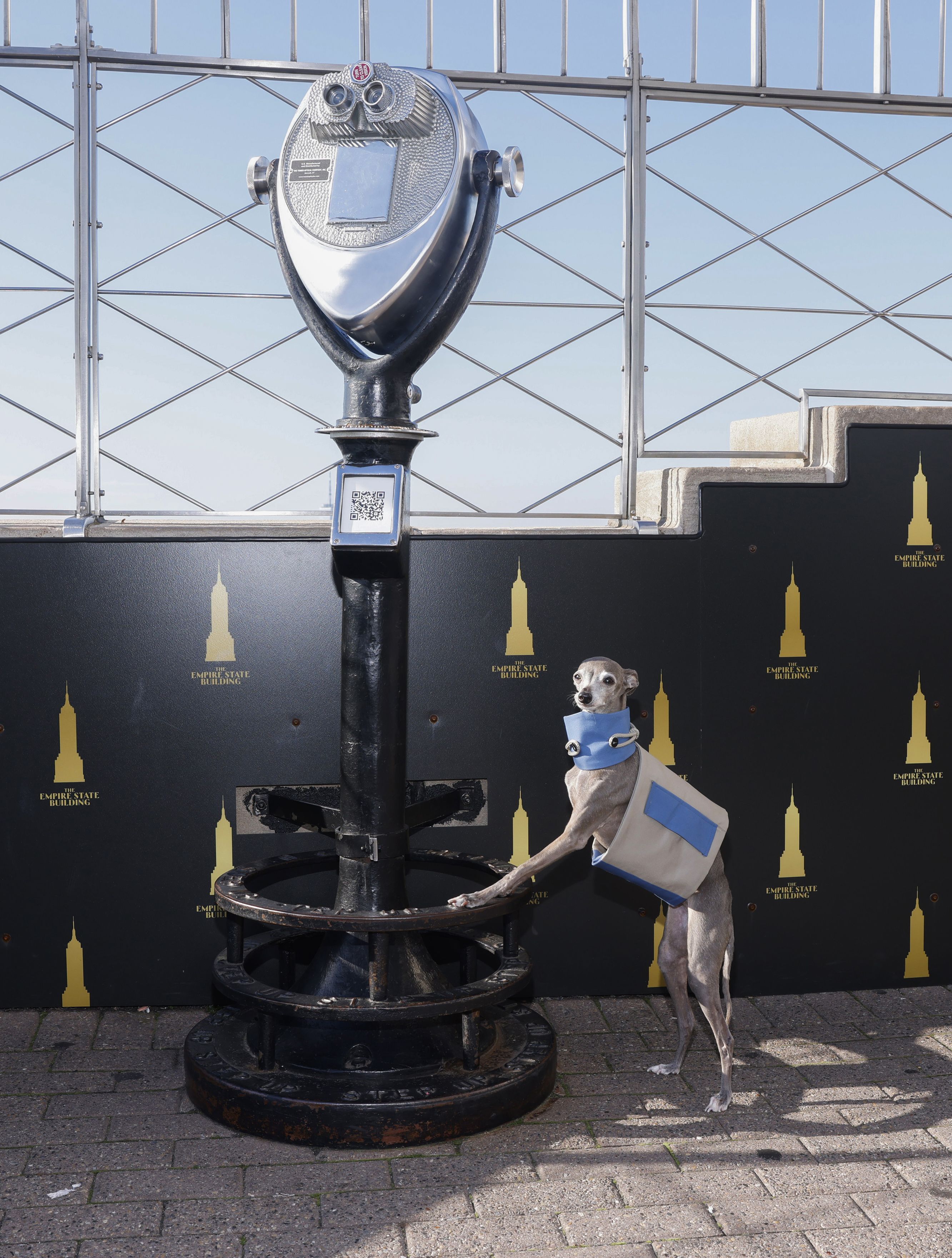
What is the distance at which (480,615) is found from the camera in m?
4.36

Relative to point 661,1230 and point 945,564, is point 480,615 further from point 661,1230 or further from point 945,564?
point 661,1230

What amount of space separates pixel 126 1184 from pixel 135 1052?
34.5 inches

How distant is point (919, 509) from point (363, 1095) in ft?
9.81

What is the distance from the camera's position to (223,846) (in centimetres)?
431

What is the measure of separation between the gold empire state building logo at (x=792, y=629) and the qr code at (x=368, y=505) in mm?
1862

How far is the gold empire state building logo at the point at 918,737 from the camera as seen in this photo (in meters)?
4.58

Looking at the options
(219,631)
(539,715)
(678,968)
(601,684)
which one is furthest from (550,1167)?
(219,631)

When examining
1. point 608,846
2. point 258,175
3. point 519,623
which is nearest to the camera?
point 258,175

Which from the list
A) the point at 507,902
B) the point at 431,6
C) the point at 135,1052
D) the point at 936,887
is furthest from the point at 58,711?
the point at 936,887

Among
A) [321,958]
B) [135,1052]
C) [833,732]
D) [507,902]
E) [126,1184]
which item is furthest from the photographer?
[833,732]

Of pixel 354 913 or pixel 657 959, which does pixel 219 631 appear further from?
pixel 657 959

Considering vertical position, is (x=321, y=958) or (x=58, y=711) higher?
(x=58, y=711)

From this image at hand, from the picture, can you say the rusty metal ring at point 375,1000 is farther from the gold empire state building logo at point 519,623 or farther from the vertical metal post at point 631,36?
the vertical metal post at point 631,36

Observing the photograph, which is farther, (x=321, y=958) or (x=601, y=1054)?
(x=601, y=1054)
